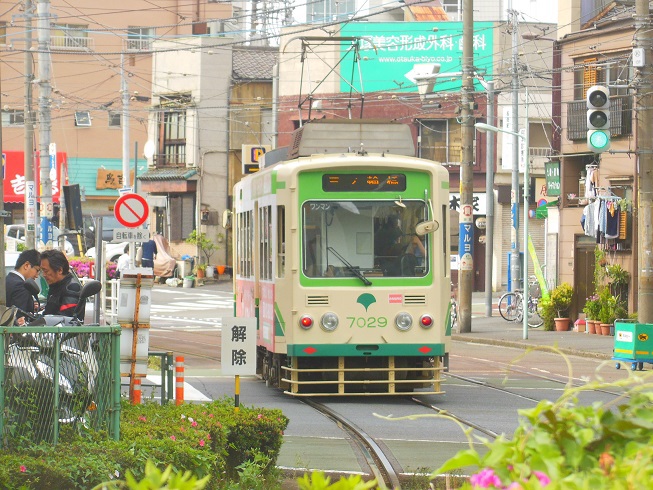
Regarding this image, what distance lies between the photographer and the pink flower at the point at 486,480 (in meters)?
3.60

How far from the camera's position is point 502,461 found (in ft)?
12.3

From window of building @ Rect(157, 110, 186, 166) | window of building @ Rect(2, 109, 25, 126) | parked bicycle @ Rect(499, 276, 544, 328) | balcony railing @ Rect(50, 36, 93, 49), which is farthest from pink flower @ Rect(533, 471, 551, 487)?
window of building @ Rect(2, 109, 25, 126)

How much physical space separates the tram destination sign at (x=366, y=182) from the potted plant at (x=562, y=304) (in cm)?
1802

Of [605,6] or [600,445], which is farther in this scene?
[605,6]

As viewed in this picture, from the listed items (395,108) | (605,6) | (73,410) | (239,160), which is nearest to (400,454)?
(73,410)

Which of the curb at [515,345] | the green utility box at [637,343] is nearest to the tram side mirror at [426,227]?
the green utility box at [637,343]

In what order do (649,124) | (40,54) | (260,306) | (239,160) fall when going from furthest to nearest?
(239,160) < (40,54) < (649,124) < (260,306)

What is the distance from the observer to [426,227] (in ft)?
53.7

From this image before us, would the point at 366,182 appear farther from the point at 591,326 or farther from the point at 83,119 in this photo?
the point at 83,119

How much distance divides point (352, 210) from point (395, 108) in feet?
120

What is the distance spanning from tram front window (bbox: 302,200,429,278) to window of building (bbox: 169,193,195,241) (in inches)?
1678

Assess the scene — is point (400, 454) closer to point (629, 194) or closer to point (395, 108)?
point (629, 194)

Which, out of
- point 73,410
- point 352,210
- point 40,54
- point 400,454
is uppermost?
point 40,54

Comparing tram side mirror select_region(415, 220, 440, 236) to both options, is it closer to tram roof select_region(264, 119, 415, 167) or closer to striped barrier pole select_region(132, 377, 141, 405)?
tram roof select_region(264, 119, 415, 167)
